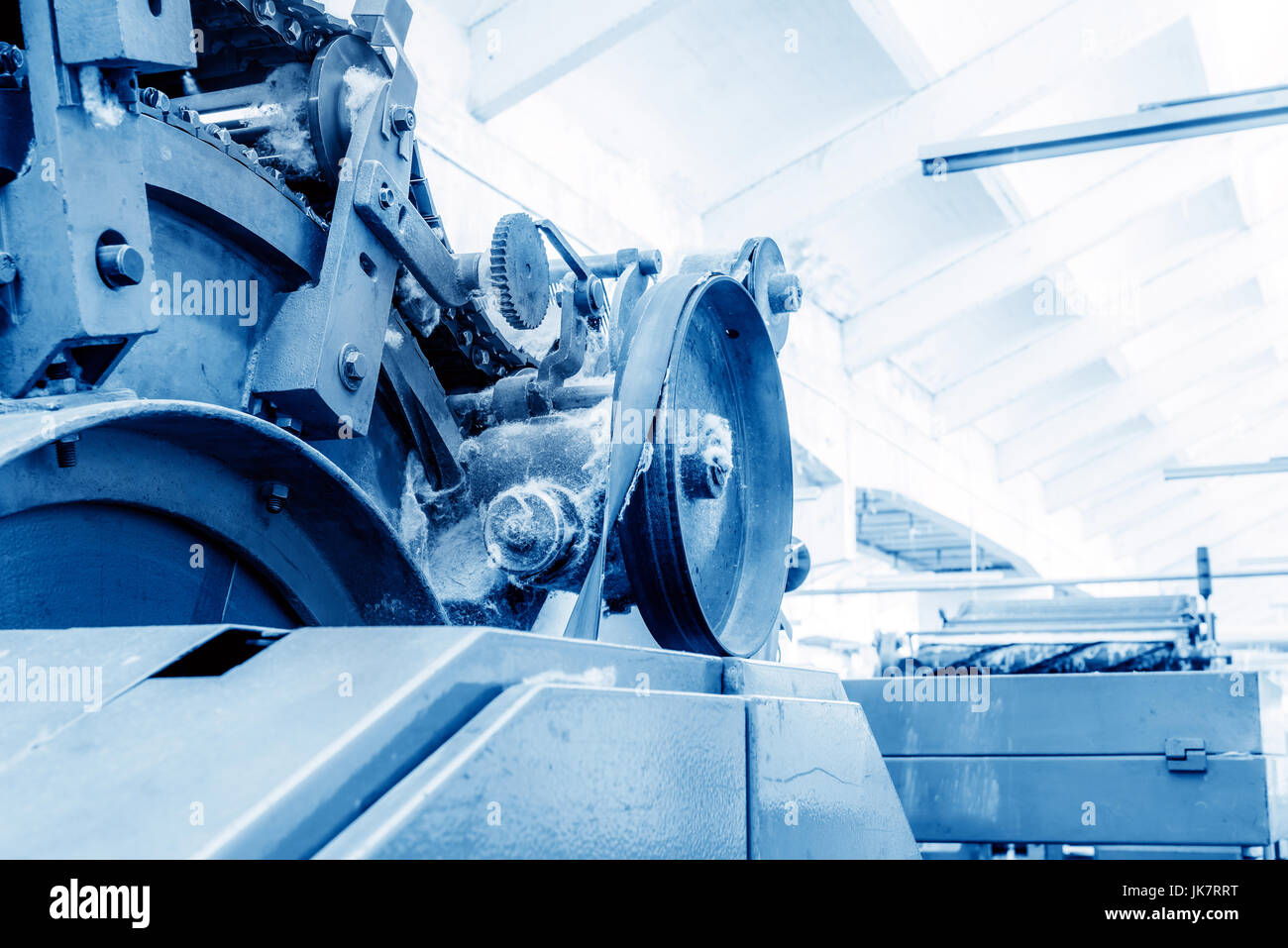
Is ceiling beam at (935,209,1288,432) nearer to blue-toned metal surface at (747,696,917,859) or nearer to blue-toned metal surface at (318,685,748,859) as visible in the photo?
blue-toned metal surface at (747,696,917,859)

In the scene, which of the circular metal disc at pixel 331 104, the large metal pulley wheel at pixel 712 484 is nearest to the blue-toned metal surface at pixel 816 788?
the large metal pulley wheel at pixel 712 484

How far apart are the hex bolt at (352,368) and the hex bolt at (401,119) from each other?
0.39 metres

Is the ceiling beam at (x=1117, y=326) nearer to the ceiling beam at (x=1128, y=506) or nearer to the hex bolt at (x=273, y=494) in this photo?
the ceiling beam at (x=1128, y=506)

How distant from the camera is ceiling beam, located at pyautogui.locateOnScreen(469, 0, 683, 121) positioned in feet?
16.6

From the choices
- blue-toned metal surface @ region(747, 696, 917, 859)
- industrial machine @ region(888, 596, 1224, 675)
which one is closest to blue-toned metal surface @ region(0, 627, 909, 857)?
blue-toned metal surface @ region(747, 696, 917, 859)

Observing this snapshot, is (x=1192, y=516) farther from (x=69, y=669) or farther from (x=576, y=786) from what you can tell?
(x=69, y=669)

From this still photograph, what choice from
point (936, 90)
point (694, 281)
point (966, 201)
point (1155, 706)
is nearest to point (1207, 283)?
point (966, 201)

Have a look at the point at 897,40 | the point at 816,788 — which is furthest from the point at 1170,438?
the point at 816,788

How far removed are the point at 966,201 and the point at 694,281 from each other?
6824 millimetres

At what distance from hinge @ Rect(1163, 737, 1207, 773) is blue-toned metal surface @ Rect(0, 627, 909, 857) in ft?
8.19

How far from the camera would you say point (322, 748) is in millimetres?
769

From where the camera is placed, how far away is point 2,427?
1194mm

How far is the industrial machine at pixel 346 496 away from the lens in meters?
0.83
